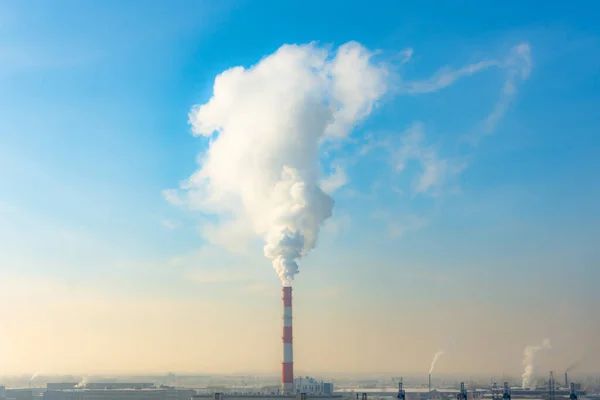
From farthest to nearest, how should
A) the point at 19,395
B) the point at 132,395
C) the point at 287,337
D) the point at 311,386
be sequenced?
the point at 19,395 < the point at 132,395 < the point at 311,386 < the point at 287,337

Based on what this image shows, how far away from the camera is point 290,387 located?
302 feet

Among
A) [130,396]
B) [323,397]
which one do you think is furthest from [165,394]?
[323,397]

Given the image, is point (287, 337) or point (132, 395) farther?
point (132, 395)

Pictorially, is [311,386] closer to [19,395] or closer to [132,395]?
[132,395]

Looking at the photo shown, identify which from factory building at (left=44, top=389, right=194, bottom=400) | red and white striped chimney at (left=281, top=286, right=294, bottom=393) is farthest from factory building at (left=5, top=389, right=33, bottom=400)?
red and white striped chimney at (left=281, top=286, right=294, bottom=393)

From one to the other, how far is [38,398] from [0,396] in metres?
10.7

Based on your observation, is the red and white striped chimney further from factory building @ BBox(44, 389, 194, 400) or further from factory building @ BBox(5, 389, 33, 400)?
factory building @ BBox(5, 389, 33, 400)

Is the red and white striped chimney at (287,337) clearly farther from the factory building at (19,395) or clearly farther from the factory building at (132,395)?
the factory building at (19,395)

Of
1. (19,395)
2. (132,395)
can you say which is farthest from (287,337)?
(19,395)

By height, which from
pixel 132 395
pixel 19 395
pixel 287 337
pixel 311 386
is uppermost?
pixel 287 337

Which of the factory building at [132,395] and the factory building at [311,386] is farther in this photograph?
the factory building at [132,395]

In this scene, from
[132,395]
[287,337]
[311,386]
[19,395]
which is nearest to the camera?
[287,337]

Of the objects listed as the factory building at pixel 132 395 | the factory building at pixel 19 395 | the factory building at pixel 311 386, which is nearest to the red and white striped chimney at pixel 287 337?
the factory building at pixel 311 386

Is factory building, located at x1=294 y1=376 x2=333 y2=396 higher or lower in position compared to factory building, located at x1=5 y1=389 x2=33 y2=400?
higher
